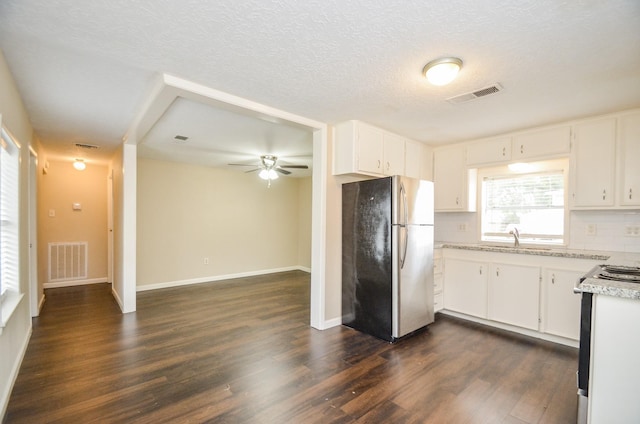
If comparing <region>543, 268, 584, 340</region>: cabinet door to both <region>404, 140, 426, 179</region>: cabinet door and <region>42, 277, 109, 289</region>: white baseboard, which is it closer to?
<region>404, 140, 426, 179</region>: cabinet door

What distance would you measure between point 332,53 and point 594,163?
2980mm

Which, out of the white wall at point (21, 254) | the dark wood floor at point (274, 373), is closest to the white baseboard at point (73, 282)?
the dark wood floor at point (274, 373)

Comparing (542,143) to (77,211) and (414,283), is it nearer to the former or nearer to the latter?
(414,283)

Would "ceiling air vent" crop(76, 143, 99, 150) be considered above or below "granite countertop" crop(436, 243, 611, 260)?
above

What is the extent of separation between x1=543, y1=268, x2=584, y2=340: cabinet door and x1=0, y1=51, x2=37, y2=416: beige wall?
4.45 meters

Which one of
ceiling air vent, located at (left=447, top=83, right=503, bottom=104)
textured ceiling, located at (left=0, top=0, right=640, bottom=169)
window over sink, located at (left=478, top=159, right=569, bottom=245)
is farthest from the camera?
window over sink, located at (left=478, top=159, right=569, bottom=245)

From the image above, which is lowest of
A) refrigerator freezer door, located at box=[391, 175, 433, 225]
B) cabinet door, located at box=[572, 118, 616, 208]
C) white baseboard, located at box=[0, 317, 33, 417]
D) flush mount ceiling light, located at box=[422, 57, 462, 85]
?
white baseboard, located at box=[0, 317, 33, 417]

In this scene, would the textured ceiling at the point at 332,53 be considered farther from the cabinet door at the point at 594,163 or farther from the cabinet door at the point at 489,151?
the cabinet door at the point at 489,151

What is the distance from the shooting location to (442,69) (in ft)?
6.68

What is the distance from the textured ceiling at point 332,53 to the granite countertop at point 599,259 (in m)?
1.38

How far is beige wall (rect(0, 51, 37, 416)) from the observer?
1981 mm

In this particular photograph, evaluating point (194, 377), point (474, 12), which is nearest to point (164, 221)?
point (194, 377)

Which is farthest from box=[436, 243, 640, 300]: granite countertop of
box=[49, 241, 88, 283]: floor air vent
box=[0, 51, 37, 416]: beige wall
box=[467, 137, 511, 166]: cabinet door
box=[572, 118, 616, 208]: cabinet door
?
box=[49, 241, 88, 283]: floor air vent

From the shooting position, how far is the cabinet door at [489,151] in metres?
3.63
